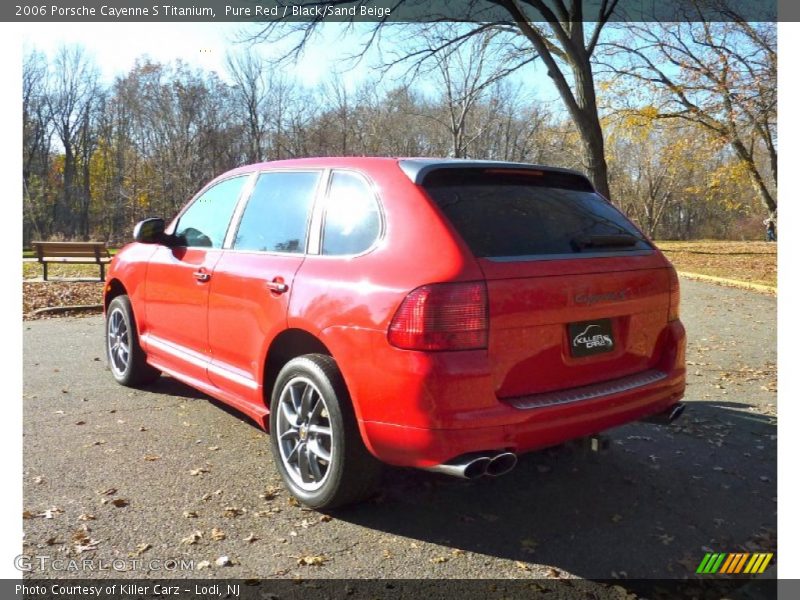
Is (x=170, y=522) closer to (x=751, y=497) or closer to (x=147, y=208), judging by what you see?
(x=751, y=497)

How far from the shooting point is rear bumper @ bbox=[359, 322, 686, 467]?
2834mm

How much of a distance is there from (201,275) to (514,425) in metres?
2.55

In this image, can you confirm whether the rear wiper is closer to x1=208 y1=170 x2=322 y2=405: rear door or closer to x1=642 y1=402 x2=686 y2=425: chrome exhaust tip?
x1=642 y1=402 x2=686 y2=425: chrome exhaust tip

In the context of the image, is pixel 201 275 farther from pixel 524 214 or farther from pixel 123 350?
pixel 524 214

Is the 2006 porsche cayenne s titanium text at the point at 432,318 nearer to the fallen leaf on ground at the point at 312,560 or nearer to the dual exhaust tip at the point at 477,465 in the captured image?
the dual exhaust tip at the point at 477,465

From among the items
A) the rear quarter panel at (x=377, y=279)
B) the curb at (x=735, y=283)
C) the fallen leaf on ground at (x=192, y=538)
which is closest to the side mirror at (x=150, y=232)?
the rear quarter panel at (x=377, y=279)

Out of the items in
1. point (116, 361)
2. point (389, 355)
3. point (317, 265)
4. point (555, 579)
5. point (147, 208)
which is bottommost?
point (555, 579)

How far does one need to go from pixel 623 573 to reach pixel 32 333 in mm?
8483

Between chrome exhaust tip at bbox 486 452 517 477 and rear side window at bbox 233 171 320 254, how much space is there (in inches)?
63.2

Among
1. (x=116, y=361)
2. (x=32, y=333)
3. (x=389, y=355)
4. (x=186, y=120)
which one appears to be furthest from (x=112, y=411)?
(x=186, y=120)

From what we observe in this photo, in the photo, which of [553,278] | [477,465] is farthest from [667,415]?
[477,465]

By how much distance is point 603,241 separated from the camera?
3.47 m

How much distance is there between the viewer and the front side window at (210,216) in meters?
4.57

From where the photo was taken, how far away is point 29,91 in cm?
4209
